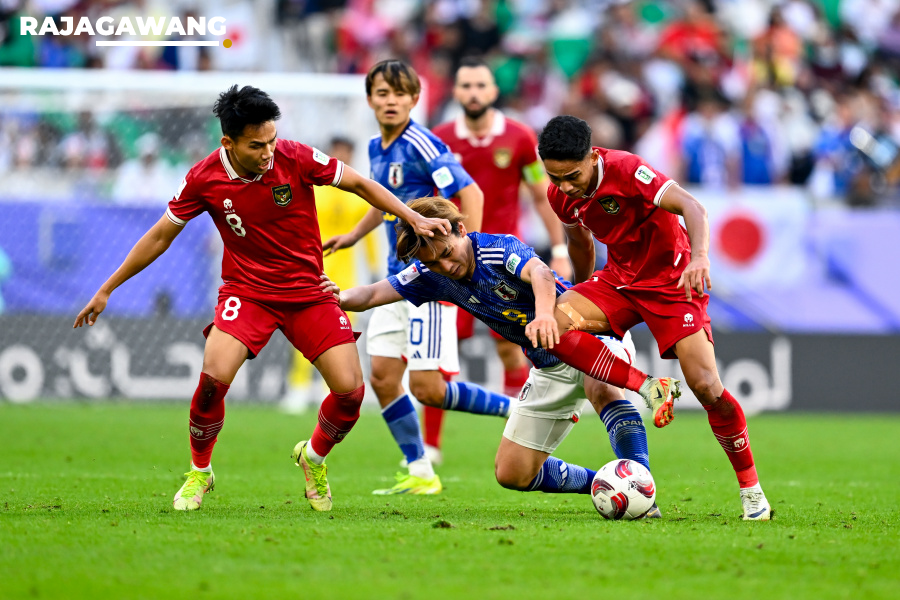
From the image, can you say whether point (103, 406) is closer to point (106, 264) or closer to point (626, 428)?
point (106, 264)

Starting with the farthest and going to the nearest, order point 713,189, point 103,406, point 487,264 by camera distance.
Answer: point 713,189 → point 103,406 → point 487,264

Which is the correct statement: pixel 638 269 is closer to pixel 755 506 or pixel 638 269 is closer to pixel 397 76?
A: pixel 755 506

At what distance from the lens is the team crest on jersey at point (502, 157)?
27.5 feet

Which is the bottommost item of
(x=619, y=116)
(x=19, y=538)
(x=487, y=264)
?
(x=19, y=538)

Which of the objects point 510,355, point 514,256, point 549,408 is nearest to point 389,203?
point 514,256

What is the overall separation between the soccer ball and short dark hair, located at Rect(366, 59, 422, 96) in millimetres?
2869

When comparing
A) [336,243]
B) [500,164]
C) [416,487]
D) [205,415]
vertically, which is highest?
[500,164]

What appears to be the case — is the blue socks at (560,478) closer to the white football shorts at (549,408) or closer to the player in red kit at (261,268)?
the white football shorts at (549,408)

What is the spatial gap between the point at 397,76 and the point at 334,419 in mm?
2300

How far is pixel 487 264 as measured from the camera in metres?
5.45

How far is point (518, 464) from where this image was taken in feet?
18.8

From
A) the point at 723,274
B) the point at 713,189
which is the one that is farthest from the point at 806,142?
the point at 723,274

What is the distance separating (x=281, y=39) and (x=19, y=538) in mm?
13412

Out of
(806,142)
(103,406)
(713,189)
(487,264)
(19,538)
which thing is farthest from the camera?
(806,142)
